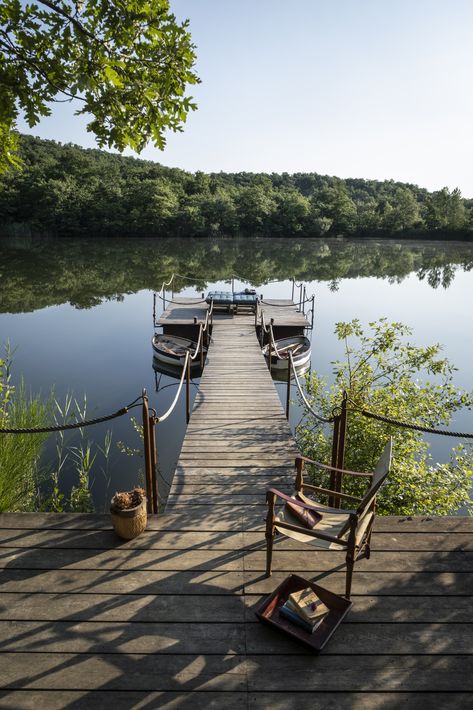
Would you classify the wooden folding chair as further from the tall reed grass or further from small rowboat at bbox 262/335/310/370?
small rowboat at bbox 262/335/310/370

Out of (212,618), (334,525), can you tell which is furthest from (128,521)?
(334,525)

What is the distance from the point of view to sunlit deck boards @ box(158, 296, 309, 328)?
1473 centimetres

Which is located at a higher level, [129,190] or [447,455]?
[129,190]

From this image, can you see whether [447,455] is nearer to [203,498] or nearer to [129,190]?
[203,498]

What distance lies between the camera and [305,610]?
104 inches

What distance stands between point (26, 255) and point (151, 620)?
129 ft

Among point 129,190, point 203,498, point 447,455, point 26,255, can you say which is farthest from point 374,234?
point 203,498

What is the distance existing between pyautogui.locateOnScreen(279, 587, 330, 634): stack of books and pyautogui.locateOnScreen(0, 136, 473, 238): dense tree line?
52755 mm

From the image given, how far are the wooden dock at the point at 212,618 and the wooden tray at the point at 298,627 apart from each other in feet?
0.26

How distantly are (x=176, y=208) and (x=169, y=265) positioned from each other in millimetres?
24355

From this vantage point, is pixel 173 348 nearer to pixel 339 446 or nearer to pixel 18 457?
pixel 18 457

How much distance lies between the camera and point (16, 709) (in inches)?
87.3

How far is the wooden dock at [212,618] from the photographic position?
2.32m

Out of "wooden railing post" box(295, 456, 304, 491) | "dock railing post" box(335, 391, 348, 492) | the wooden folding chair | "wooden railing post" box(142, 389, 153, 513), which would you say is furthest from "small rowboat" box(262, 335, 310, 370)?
the wooden folding chair
